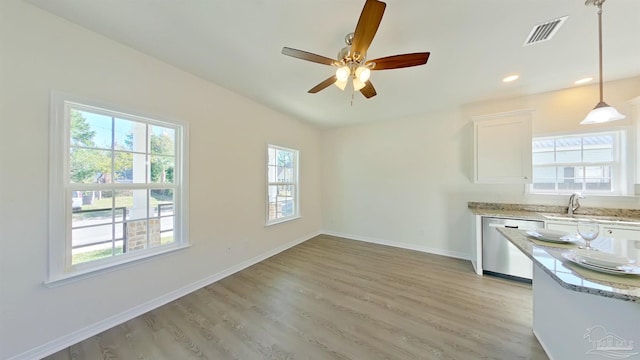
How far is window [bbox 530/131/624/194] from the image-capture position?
293 centimetres

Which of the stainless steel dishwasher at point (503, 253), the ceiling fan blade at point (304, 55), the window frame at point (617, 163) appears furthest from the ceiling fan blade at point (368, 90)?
the window frame at point (617, 163)

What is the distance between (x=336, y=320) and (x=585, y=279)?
1.82 meters

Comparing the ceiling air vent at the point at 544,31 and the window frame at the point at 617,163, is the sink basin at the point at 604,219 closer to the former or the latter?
the window frame at the point at 617,163

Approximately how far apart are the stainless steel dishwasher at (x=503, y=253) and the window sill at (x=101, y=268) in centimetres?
417

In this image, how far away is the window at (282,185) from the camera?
4102 mm

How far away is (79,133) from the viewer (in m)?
1.93

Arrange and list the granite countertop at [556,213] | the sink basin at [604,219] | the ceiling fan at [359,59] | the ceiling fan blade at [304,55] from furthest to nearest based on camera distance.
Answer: the granite countertop at [556,213]
the sink basin at [604,219]
the ceiling fan blade at [304,55]
the ceiling fan at [359,59]

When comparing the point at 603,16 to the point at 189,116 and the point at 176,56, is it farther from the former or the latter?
the point at 189,116

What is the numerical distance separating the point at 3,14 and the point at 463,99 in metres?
5.04

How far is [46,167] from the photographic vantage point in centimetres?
172

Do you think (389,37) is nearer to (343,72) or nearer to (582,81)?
(343,72)

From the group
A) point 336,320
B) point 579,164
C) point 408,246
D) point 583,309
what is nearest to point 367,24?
point 583,309

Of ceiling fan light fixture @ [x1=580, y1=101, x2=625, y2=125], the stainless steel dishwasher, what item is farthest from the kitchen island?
the stainless steel dishwasher

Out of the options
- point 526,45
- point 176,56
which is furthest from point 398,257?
point 176,56
